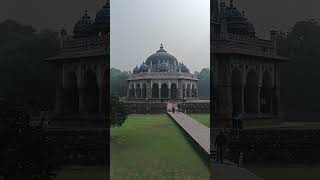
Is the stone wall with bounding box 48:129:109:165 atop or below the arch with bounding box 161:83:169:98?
below

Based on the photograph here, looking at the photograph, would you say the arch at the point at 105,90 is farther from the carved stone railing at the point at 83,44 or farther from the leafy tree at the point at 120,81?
the leafy tree at the point at 120,81

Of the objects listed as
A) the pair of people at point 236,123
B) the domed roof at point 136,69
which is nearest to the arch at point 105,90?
the pair of people at point 236,123

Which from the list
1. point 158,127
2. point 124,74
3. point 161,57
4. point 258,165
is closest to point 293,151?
point 258,165

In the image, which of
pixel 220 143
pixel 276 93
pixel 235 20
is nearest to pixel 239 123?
pixel 220 143

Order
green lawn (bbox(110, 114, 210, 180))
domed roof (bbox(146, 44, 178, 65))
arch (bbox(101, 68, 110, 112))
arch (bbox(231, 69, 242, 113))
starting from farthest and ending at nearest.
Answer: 1. domed roof (bbox(146, 44, 178, 65))
2. green lawn (bbox(110, 114, 210, 180))
3. arch (bbox(231, 69, 242, 113))
4. arch (bbox(101, 68, 110, 112))

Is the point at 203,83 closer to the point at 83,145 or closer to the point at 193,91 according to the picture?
the point at 193,91

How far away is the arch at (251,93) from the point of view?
11.5 m

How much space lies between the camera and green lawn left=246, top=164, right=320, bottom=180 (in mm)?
9406

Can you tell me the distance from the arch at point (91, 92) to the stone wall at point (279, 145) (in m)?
3.69

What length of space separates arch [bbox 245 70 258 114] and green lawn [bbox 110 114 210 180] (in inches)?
101

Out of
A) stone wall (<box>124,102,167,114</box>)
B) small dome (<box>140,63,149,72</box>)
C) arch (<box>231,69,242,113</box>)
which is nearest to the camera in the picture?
arch (<box>231,69,242,113</box>)

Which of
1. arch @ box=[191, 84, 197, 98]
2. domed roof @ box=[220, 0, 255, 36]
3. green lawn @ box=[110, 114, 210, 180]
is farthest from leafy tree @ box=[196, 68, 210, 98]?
domed roof @ box=[220, 0, 255, 36]

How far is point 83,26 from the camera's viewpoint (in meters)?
10.8

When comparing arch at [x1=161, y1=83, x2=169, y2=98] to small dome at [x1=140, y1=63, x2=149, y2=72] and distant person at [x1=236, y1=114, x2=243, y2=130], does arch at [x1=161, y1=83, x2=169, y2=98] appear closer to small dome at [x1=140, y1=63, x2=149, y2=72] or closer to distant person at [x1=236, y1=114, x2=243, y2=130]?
small dome at [x1=140, y1=63, x2=149, y2=72]
